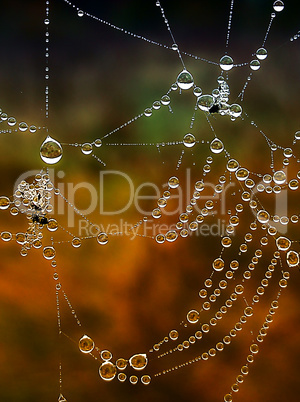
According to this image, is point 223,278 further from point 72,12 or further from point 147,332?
point 72,12

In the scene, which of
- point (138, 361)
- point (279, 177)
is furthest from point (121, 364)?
point (279, 177)

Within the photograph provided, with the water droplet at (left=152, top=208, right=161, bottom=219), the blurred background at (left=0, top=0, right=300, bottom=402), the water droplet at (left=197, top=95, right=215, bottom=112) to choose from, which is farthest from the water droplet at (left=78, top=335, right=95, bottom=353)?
the water droplet at (left=197, top=95, right=215, bottom=112)

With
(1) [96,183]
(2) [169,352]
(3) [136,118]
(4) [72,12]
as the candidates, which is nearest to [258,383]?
(2) [169,352]

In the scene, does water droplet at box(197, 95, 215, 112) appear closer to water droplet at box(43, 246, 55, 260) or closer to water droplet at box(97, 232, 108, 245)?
water droplet at box(97, 232, 108, 245)

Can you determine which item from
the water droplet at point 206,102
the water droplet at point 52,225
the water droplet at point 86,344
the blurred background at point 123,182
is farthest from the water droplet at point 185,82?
the water droplet at point 86,344

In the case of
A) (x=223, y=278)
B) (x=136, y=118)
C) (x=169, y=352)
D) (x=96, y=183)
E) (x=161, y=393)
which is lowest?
(x=161, y=393)

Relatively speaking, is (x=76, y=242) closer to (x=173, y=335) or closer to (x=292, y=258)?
(x=173, y=335)
